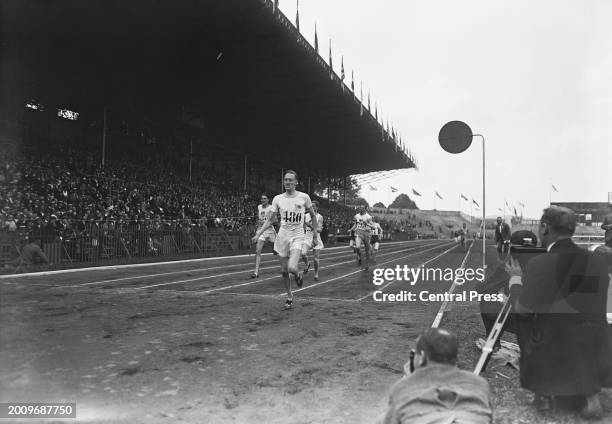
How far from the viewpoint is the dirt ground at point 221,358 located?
11.1 feet

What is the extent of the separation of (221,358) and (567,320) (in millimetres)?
2879

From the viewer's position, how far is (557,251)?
3.31 m

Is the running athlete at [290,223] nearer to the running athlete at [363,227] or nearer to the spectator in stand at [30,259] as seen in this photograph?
the running athlete at [363,227]

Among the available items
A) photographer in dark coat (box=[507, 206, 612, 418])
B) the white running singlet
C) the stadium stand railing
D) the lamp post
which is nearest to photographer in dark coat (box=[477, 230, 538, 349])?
photographer in dark coat (box=[507, 206, 612, 418])

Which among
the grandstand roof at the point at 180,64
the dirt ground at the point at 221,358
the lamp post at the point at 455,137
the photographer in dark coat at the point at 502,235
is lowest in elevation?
the dirt ground at the point at 221,358

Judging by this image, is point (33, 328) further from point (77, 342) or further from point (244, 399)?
point (244, 399)

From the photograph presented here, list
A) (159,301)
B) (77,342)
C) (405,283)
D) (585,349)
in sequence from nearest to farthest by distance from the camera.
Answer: (585,349)
(77,342)
(159,301)
(405,283)

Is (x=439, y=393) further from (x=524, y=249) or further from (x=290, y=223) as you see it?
(x=290, y=223)

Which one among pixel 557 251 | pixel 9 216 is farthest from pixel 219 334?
pixel 9 216

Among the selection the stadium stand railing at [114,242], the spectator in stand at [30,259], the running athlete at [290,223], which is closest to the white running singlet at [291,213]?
the running athlete at [290,223]

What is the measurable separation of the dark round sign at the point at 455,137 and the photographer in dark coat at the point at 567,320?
17.9ft

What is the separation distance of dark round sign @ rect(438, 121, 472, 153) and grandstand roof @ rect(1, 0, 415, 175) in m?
13.5

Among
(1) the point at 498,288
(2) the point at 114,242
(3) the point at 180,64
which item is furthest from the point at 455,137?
(3) the point at 180,64

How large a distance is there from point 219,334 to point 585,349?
3623 mm
